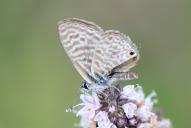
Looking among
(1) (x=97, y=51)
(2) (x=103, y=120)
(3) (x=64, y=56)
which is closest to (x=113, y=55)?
Result: (1) (x=97, y=51)

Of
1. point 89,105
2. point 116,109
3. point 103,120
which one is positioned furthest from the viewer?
point 89,105

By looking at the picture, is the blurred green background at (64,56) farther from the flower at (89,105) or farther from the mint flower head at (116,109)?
the flower at (89,105)

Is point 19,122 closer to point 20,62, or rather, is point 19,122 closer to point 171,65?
point 20,62

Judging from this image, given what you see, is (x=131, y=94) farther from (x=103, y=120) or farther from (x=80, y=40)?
(x=80, y=40)

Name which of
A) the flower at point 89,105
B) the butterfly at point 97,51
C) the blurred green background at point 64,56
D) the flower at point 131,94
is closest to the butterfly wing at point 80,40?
the butterfly at point 97,51

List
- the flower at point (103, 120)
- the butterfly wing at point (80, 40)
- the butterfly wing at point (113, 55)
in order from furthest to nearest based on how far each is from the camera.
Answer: the butterfly wing at point (80, 40)
the butterfly wing at point (113, 55)
the flower at point (103, 120)

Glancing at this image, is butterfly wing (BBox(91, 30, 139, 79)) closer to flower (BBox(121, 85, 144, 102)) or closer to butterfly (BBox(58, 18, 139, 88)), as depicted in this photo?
butterfly (BBox(58, 18, 139, 88))
